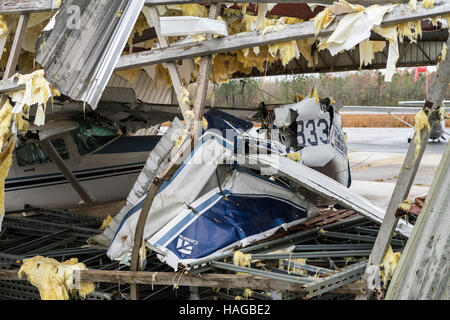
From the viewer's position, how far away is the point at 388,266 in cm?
337

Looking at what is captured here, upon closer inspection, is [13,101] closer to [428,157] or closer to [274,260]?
[274,260]

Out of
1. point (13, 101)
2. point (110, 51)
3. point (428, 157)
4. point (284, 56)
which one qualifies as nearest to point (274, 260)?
point (284, 56)

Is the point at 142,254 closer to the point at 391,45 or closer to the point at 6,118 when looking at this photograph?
the point at 6,118

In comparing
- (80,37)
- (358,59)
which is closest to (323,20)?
(80,37)

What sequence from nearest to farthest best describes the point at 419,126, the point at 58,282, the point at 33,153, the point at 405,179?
the point at 419,126, the point at 405,179, the point at 58,282, the point at 33,153

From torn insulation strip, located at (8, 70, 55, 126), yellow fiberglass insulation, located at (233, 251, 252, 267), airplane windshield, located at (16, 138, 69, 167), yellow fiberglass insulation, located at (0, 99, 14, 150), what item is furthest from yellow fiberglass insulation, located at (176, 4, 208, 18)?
airplane windshield, located at (16, 138, 69, 167)

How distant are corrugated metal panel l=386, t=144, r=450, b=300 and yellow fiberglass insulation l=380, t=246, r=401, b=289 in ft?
1.42

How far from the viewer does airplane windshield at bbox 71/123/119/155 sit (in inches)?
383

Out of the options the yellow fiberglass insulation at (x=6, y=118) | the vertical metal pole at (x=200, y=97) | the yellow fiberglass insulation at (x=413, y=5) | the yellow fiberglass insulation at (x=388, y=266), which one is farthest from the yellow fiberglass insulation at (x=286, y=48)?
the yellow fiberglass insulation at (x=6, y=118)

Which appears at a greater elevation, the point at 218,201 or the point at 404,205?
the point at 404,205

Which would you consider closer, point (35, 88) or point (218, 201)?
point (35, 88)

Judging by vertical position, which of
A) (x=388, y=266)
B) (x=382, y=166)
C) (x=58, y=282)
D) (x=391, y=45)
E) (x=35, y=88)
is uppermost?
(x=391, y=45)

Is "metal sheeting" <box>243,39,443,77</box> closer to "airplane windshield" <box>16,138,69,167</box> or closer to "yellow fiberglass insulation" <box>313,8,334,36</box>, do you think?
"airplane windshield" <box>16,138,69,167</box>

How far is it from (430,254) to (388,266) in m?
0.57
